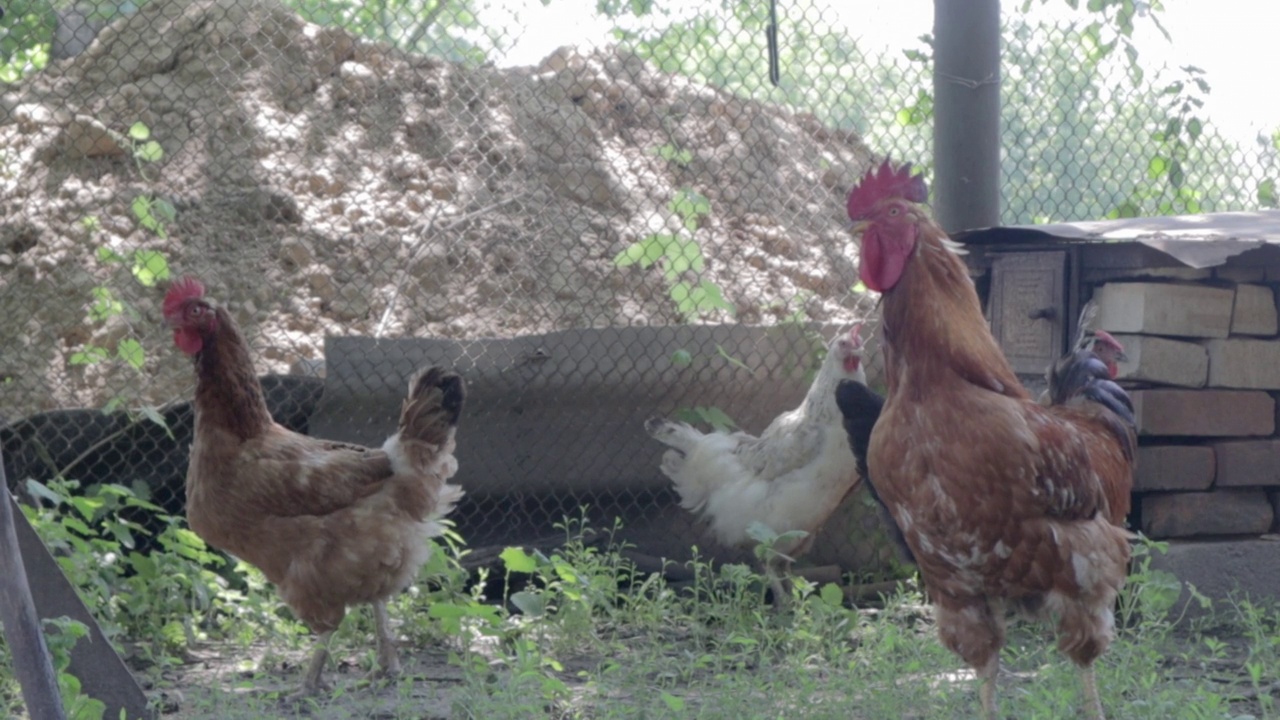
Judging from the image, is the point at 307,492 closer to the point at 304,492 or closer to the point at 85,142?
the point at 304,492

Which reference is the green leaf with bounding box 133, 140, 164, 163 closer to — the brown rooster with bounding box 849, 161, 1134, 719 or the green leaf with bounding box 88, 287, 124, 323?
the green leaf with bounding box 88, 287, 124, 323

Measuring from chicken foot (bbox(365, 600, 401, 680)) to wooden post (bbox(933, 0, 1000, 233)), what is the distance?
295 centimetres

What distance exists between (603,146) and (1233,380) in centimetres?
419

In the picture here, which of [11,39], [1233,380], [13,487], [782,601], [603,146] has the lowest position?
[782,601]

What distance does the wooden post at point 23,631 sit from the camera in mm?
2309

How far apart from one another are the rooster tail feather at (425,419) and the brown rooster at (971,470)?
1751 millimetres

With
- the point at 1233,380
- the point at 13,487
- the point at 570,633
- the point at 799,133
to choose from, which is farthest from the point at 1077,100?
the point at 13,487

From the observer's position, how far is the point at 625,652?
4.65 metres

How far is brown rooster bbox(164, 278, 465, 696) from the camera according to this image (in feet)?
14.3

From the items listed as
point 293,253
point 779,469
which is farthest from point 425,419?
point 293,253

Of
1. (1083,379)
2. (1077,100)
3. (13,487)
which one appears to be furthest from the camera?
(1077,100)

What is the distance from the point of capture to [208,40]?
24.7ft

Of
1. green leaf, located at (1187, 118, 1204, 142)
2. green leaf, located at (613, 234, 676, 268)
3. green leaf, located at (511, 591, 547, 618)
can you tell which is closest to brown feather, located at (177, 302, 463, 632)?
green leaf, located at (511, 591, 547, 618)

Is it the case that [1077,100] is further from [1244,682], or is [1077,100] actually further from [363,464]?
[363,464]
